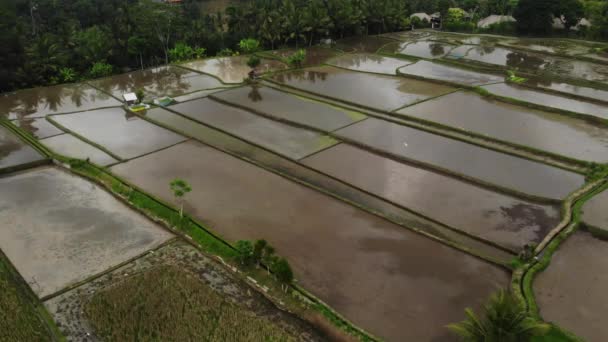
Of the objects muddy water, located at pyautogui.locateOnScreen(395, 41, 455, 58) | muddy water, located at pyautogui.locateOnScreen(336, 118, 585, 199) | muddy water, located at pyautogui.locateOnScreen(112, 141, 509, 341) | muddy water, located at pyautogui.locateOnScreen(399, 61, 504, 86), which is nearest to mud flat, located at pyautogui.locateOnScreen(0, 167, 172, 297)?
muddy water, located at pyautogui.locateOnScreen(112, 141, 509, 341)

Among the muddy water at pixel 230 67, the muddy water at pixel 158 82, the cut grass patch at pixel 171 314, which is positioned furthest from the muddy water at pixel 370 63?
the cut grass patch at pixel 171 314

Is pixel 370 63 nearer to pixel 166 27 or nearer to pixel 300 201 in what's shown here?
pixel 166 27

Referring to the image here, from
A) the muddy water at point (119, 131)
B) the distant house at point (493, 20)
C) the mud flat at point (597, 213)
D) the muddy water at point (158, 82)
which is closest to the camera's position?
the mud flat at point (597, 213)

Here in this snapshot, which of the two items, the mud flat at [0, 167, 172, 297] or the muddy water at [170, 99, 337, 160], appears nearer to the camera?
the mud flat at [0, 167, 172, 297]

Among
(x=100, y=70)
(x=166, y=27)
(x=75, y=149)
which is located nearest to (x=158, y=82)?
(x=100, y=70)

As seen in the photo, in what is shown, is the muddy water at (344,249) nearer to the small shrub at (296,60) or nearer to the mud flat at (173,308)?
the mud flat at (173,308)

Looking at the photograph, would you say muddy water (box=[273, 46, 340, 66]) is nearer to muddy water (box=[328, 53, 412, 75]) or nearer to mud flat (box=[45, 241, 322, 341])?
muddy water (box=[328, 53, 412, 75])
